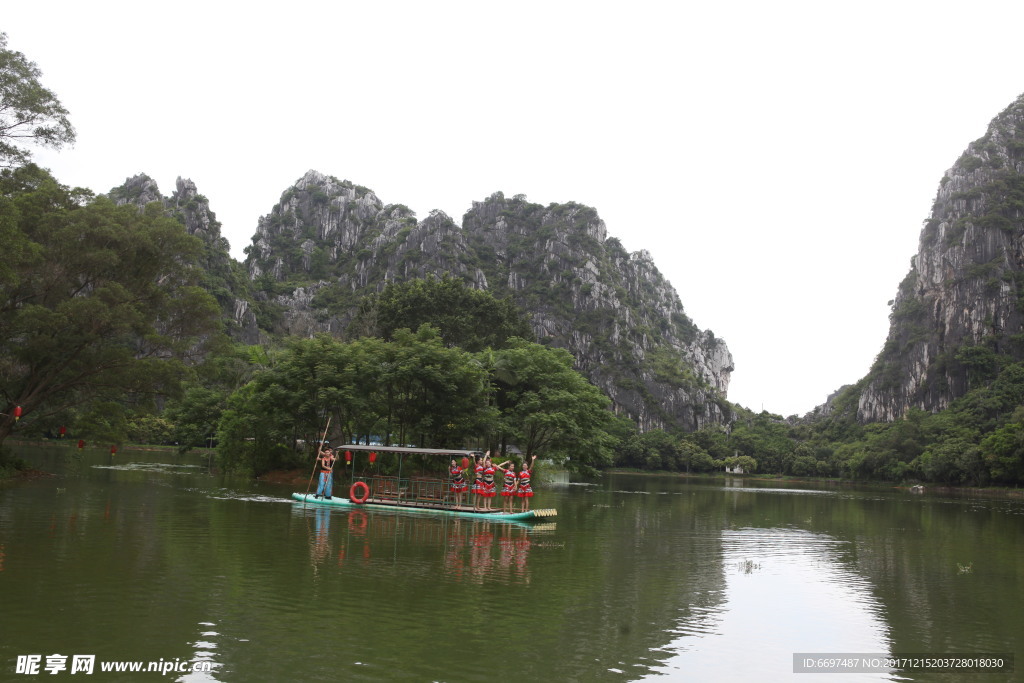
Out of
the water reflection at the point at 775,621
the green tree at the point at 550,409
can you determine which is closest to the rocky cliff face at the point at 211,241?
the green tree at the point at 550,409

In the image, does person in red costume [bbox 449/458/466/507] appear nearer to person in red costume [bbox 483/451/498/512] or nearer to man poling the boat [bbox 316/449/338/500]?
person in red costume [bbox 483/451/498/512]

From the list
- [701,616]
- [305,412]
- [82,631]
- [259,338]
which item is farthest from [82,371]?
[259,338]

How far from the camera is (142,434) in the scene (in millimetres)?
86125

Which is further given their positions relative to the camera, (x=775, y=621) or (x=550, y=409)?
(x=550, y=409)

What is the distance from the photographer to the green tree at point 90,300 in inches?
1211

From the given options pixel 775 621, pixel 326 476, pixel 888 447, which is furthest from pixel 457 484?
pixel 888 447

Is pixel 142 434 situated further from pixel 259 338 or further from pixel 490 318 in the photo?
pixel 259 338

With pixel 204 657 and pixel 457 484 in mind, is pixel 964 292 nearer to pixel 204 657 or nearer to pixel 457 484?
pixel 457 484

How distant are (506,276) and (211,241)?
69.6m

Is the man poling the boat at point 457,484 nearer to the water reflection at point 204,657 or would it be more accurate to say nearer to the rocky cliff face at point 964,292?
the water reflection at point 204,657

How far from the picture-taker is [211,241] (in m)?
144

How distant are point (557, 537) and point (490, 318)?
182 ft

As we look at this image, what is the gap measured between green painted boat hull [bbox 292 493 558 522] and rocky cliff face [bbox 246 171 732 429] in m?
125

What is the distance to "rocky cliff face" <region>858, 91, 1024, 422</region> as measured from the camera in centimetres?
14438
